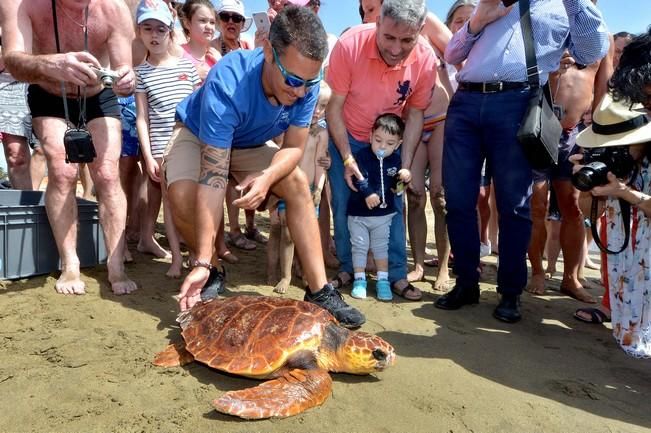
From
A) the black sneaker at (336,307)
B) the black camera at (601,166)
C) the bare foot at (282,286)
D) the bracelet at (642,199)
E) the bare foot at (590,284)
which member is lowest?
the bare foot at (590,284)

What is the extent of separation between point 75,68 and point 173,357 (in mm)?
1571

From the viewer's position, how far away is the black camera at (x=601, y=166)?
237 cm

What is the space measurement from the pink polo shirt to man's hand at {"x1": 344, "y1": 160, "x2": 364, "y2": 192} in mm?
291

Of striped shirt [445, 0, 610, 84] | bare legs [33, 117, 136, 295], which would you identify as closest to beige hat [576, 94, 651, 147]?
striped shirt [445, 0, 610, 84]

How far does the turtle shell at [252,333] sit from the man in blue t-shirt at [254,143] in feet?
0.77

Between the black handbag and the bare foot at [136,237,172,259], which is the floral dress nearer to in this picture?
the black handbag

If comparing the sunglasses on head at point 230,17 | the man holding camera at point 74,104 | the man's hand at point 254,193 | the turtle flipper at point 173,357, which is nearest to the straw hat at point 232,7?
the sunglasses on head at point 230,17

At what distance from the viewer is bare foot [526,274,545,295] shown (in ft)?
12.2

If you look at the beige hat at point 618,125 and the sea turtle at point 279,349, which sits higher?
the beige hat at point 618,125

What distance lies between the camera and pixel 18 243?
9.78 feet

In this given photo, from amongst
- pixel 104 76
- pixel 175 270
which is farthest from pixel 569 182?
pixel 104 76

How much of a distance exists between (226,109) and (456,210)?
1.57 metres

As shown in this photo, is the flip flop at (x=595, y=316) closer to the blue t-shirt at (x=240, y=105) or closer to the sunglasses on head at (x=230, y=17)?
the blue t-shirt at (x=240, y=105)

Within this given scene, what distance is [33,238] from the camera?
3035mm
